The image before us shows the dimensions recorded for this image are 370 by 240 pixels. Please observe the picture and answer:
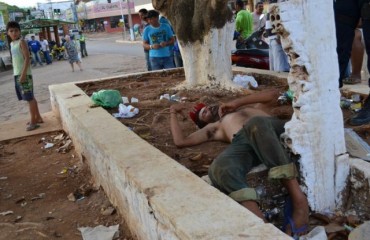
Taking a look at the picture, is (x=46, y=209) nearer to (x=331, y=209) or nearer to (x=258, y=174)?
(x=258, y=174)

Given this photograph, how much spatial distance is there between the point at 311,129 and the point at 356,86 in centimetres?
287

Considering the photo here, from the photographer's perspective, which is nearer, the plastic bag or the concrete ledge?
the concrete ledge

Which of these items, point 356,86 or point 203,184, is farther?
point 356,86

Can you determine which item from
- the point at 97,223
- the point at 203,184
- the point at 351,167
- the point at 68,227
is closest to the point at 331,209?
the point at 351,167

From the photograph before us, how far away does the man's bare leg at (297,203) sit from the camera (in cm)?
258

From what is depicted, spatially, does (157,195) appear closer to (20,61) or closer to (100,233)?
(100,233)

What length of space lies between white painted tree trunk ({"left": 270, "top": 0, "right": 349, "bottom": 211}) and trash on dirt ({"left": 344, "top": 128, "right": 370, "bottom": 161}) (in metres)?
0.29

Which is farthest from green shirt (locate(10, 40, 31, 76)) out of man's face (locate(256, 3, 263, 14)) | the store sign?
the store sign

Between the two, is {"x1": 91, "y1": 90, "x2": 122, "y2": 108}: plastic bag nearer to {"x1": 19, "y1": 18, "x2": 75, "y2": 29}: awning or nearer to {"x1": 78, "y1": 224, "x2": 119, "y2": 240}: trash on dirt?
{"x1": 78, "y1": 224, "x2": 119, "y2": 240}: trash on dirt

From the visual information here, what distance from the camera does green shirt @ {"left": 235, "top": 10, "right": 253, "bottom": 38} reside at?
9.47 metres

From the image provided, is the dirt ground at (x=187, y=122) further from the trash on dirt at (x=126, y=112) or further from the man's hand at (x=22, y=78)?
the man's hand at (x=22, y=78)

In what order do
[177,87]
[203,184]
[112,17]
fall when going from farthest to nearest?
[112,17] < [177,87] < [203,184]

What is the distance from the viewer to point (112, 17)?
224 ft

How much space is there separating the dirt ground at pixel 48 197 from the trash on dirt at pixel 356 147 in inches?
Result: 70.0
